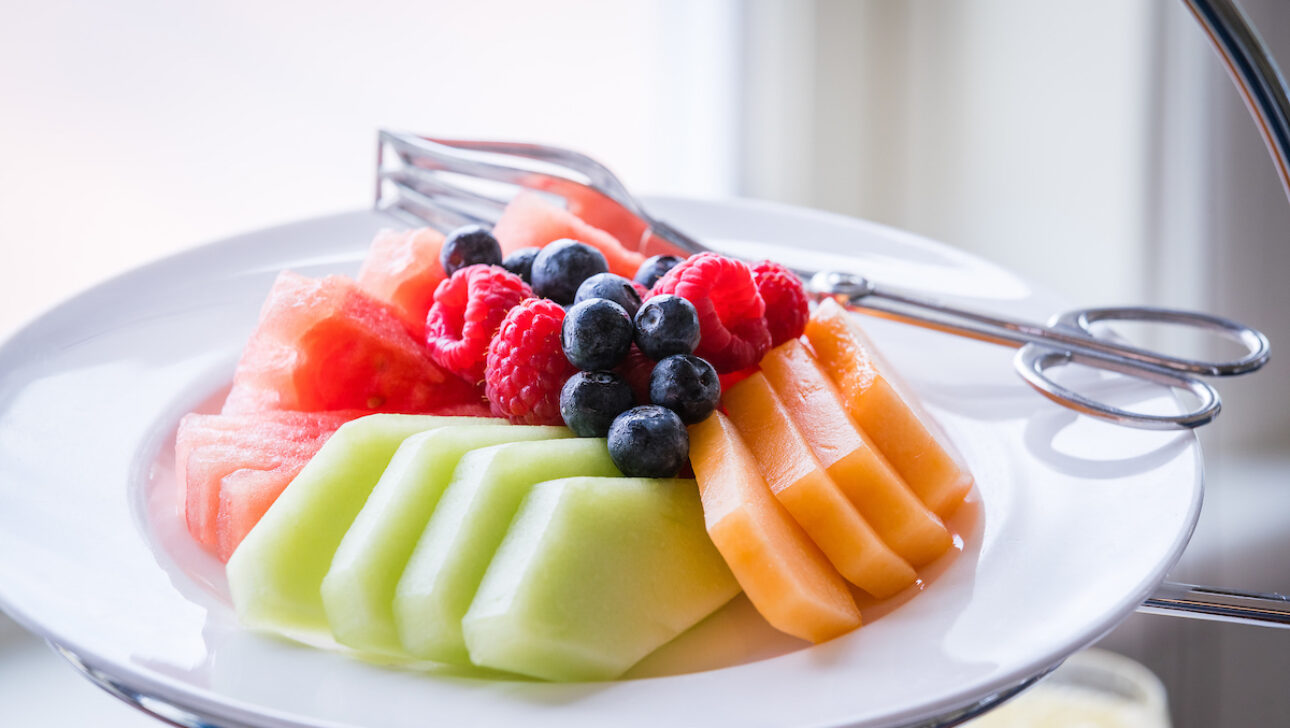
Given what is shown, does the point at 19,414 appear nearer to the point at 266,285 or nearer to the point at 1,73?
the point at 266,285

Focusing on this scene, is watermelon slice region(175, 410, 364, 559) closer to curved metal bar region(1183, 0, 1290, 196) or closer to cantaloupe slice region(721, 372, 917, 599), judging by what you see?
cantaloupe slice region(721, 372, 917, 599)

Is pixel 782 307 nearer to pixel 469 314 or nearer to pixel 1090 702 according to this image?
pixel 469 314

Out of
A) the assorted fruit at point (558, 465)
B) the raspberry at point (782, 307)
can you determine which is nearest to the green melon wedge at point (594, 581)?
the assorted fruit at point (558, 465)

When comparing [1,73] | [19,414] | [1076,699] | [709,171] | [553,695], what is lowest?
[1076,699]

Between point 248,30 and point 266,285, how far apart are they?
0.90 m

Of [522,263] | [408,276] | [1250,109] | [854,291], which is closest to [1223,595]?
[1250,109]

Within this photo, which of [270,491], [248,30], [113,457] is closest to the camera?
[270,491]

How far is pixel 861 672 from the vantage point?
0.83 meters

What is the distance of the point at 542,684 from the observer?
32.8 inches

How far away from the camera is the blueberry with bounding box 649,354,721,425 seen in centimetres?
105

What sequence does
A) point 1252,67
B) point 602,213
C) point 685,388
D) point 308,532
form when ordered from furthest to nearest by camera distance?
point 602,213, point 685,388, point 308,532, point 1252,67

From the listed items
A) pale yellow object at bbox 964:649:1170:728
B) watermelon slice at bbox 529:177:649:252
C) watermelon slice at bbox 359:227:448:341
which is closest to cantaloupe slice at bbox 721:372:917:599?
watermelon slice at bbox 359:227:448:341

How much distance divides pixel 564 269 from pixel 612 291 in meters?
0.13

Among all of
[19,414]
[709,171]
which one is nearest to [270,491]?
[19,414]
